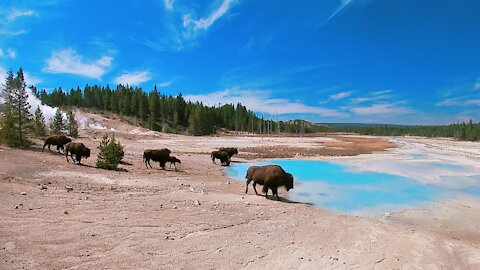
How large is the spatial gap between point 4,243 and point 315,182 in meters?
17.8

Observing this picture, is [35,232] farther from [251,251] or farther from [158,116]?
[158,116]

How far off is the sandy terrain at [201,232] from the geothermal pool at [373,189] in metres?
1.58

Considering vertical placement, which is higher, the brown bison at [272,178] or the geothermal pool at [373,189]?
the brown bison at [272,178]

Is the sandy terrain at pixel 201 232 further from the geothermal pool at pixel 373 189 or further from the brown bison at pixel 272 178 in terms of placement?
the geothermal pool at pixel 373 189

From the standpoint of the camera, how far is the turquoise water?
16000 mm

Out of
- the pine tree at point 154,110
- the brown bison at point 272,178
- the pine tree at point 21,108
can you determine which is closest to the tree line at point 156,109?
the pine tree at point 154,110

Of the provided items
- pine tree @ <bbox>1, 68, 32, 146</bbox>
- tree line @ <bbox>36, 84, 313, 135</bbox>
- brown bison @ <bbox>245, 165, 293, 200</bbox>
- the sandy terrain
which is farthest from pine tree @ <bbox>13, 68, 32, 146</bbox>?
tree line @ <bbox>36, 84, 313, 135</bbox>

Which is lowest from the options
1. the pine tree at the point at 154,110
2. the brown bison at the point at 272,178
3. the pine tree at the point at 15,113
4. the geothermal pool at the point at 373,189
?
the geothermal pool at the point at 373,189

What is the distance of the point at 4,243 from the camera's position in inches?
312

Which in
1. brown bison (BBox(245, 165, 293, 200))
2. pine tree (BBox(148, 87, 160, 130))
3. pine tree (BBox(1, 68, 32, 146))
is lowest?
brown bison (BBox(245, 165, 293, 200))

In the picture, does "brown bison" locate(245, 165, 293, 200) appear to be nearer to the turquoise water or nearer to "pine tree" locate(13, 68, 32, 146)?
the turquoise water

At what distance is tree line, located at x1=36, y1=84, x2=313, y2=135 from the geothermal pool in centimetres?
8324

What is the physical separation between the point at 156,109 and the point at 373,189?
105948 mm

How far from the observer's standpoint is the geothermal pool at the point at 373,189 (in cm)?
1616
